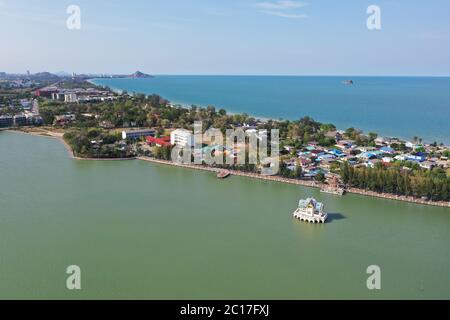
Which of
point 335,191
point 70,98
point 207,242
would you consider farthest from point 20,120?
point 335,191

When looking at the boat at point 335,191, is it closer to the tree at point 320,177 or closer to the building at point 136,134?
the tree at point 320,177

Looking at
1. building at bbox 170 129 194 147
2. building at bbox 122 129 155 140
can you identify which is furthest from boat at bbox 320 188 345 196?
building at bbox 122 129 155 140

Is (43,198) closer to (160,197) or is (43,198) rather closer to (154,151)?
(160,197)

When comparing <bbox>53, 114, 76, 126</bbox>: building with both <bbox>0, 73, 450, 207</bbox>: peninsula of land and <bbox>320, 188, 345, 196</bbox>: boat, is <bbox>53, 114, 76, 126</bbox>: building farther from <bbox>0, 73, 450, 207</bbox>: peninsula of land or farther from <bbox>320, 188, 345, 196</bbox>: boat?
<bbox>320, 188, 345, 196</bbox>: boat

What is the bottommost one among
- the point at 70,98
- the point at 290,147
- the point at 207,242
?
the point at 207,242

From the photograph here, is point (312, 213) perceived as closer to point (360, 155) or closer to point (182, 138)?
point (360, 155)
